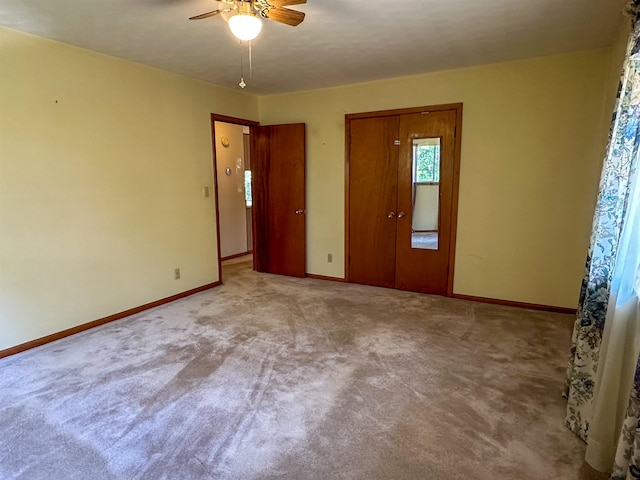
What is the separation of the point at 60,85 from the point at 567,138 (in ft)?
15.1

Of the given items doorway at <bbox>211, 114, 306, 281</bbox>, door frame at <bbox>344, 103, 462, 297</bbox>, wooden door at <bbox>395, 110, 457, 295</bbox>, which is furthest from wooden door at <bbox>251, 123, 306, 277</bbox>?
wooden door at <bbox>395, 110, 457, 295</bbox>

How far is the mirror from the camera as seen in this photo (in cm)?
425

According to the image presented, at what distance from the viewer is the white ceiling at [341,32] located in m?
2.48

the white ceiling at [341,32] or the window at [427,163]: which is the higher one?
the white ceiling at [341,32]

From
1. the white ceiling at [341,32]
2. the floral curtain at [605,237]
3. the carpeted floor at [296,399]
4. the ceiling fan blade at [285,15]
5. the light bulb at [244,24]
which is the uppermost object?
the white ceiling at [341,32]

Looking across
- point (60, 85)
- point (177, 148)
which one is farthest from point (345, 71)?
point (60, 85)

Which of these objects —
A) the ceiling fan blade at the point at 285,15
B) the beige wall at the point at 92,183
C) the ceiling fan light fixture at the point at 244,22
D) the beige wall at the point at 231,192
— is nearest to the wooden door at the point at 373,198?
the beige wall at the point at 92,183

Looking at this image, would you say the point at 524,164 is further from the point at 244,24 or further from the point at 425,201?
the point at 244,24

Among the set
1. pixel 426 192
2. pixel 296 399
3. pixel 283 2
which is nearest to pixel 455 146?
pixel 426 192

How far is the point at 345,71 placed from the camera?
13.1ft

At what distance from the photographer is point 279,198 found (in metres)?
5.27

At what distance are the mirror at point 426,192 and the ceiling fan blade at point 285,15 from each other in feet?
7.79

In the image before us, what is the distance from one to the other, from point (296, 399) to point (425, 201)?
2819 mm

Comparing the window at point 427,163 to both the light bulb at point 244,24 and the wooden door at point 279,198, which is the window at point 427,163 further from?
the light bulb at point 244,24
